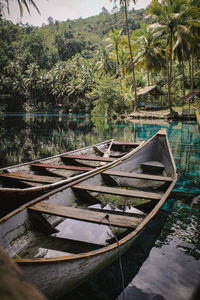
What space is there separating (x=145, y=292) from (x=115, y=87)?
32.9 m

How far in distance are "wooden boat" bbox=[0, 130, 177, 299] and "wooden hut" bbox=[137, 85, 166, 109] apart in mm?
28597

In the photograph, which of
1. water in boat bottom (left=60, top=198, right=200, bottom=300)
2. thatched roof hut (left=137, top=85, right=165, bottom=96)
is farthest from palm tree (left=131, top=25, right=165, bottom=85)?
water in boat bottom (left=60, top=198, right=200, bottom=300)

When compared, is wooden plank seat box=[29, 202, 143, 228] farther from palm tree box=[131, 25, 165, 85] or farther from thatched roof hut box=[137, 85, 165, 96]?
palm tree box=[131, 25, 165, 85]

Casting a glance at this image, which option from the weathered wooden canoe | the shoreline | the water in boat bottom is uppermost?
the shoreline

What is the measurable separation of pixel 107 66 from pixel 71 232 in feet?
157

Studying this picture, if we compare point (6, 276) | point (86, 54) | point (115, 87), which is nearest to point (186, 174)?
point (6, 276)

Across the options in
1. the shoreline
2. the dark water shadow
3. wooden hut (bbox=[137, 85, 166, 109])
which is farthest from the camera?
wooden hut (bbox=[137, 85, 166, 109])

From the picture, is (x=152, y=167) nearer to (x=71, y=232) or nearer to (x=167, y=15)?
(x=71, y=232)

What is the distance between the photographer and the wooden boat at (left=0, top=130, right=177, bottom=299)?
203 cm

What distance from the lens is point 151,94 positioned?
32906 millimetres

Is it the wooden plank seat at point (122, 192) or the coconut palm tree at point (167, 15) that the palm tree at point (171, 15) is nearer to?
the coconut palm tree at point (167, 15)

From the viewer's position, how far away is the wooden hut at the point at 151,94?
103 ft

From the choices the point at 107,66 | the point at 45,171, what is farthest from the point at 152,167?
the point at 107,66

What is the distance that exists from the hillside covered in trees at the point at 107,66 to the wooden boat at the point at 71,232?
15113mm
